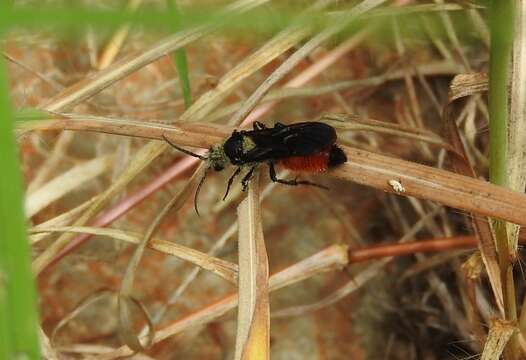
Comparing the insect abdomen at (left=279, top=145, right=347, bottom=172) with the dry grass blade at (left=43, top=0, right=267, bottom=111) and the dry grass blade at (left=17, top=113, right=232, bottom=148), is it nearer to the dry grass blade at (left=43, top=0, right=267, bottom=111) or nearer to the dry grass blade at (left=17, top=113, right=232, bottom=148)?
the dry grass blade at (left=17, top=113, right=232, bottom=148)

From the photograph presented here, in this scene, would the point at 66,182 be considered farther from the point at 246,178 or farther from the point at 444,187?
the point at 444,187

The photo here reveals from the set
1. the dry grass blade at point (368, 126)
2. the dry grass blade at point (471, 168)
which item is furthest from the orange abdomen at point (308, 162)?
the dry grass blade at point (471, 168)

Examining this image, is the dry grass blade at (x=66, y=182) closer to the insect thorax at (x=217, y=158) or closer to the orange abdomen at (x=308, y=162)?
the insect thorax at (x=217, y=158)

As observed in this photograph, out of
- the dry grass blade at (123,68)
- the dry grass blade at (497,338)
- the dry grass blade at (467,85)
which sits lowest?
the dry grass blade at (497,338)

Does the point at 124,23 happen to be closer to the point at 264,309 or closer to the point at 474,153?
the point at 264,309

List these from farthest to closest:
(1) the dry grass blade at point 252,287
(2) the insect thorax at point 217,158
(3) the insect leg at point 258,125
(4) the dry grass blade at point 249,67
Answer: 1. (3) the insect leg at point 258,125
2. (4) the dry grass blade at point 249,67
3. (2) the insect thorax at point 217,158
4. (1) the dry grass blade at point 252,287

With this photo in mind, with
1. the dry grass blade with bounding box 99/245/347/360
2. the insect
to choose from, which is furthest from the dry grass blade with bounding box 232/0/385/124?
the dry grass blade with bounding box 99/245/347/360
